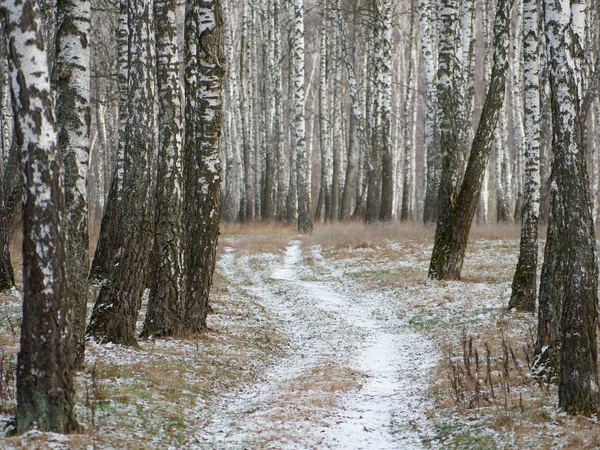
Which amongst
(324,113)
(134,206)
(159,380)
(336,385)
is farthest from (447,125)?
(324,113)

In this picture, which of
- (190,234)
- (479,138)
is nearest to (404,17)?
(479,138)

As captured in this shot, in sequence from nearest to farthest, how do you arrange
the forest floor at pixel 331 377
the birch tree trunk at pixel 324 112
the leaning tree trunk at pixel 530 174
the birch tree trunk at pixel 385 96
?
the forest floor at pixel 331 377 → the leaning tree trunk at pixel 530 174 → the birch tree trunk at pixel 385 96 → the birch tree trunk at pixel 324 112

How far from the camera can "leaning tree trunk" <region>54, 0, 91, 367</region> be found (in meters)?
6.46

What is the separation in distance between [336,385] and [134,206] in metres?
3.63

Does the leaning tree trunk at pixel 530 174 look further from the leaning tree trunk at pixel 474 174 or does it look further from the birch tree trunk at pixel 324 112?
the birch tree trunk at pixel 324 112

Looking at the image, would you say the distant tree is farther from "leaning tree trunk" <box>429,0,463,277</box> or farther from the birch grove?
"leaning tree trunk" <box>429,0,463,277</box>

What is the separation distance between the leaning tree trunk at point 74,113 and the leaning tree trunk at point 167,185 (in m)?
2.55

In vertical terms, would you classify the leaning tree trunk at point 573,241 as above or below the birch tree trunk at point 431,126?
below

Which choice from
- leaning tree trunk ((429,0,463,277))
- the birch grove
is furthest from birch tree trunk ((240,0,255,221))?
leaning tree trunk ((429,0,463,277))

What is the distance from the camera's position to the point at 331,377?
8.08m

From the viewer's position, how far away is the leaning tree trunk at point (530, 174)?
10727 millimetres

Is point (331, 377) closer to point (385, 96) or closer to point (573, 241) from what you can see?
point (573, 241)

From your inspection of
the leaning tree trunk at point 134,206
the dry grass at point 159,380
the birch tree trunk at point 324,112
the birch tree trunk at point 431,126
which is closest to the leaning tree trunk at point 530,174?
the dry grass at point 159,380

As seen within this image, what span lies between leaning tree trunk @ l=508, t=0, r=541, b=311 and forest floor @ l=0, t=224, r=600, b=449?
460mm
